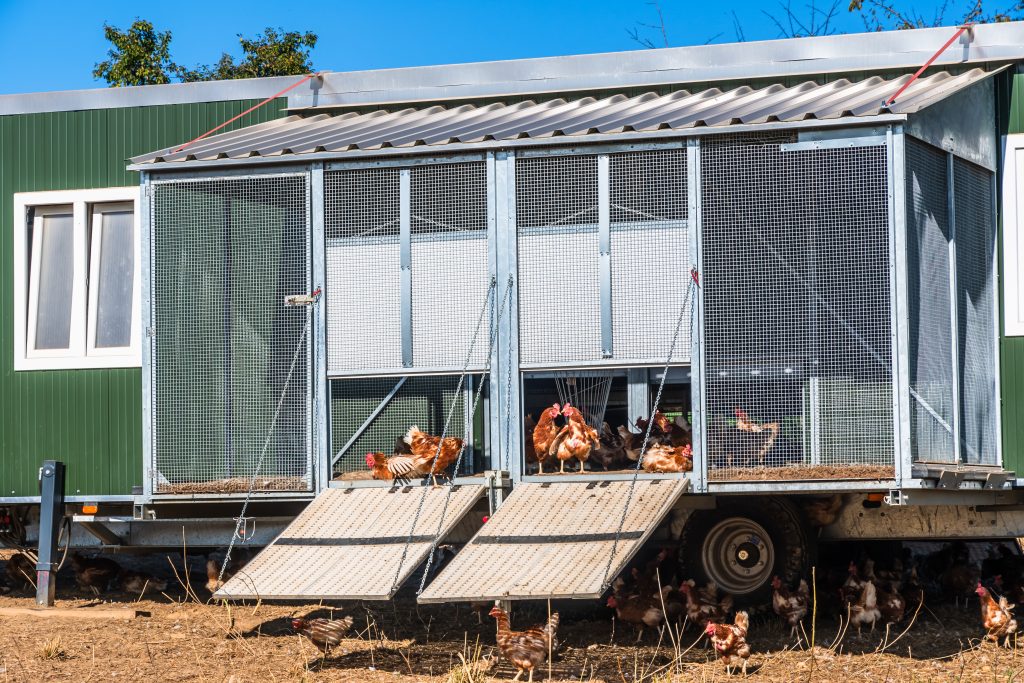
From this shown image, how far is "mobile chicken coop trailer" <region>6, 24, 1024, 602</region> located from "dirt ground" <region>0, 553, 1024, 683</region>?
0.62 metres

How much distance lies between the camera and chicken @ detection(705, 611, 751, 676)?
8219 mm

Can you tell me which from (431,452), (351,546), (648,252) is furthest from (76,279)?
(648,252)

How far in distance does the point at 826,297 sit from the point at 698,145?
4.04 feet

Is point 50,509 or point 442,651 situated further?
point 50,509

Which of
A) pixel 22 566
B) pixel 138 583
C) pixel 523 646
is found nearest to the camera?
pixel 523 646

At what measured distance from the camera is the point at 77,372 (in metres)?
11.0

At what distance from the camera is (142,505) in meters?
9.59

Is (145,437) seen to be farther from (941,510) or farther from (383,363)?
(941,510)

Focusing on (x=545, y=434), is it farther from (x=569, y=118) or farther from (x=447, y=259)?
(x=569, y=118)

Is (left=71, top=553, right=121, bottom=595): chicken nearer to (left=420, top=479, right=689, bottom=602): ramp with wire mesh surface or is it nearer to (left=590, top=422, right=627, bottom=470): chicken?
(left=420, top=479, right=689, bottom=602): ramp with wire mesh surface

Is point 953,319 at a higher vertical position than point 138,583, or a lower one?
higher

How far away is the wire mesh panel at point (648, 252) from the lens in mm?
8695

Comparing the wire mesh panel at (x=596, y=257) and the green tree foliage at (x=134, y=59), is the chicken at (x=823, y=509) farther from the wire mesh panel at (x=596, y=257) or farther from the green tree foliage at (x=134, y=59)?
the green tree foliage at (x=134, y=59)

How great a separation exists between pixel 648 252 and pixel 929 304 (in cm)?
177
